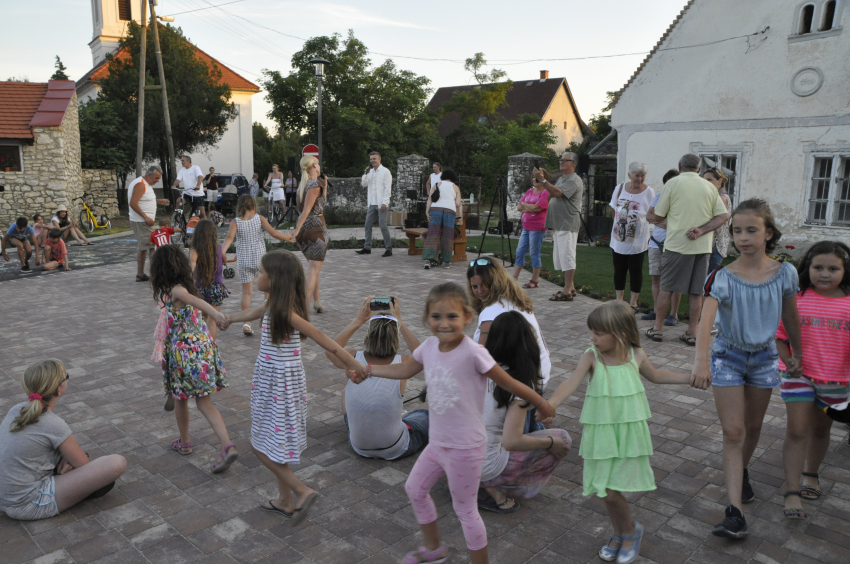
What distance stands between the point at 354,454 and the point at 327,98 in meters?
32.3

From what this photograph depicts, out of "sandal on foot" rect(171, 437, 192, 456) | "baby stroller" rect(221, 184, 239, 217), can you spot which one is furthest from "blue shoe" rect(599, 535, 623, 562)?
"baby stroller" rect(221, 184, 239, 217)

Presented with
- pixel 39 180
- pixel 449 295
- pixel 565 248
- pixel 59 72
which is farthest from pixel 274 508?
pixel 59 72

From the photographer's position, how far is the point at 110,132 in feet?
86.4

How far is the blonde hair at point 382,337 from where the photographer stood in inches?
147

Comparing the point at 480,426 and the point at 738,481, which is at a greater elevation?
the point at 480,426

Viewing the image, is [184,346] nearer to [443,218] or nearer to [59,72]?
[443,218]

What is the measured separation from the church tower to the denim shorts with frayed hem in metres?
45.5

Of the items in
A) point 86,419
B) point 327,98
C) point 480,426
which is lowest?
point 86,419

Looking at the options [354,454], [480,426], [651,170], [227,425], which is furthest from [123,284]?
[651,170]

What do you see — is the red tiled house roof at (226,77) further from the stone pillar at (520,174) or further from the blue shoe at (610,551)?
the blue shoe at (610,551)

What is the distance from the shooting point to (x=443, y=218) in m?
10.9

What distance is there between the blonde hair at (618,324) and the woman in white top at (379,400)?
1128 millimetres

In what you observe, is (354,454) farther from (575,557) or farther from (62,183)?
(62,183)

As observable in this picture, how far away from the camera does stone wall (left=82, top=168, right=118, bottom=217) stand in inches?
883
